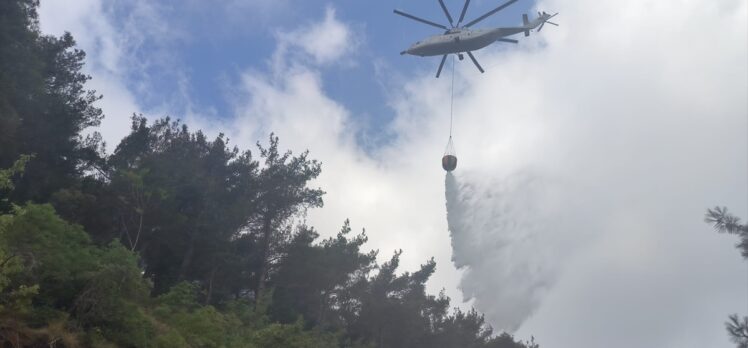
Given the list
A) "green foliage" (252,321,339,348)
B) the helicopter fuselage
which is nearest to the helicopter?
the helicopter fuselage

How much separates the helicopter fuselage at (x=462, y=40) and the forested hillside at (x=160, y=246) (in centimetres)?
1436

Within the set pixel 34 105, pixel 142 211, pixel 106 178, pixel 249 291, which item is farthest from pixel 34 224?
pixel 249 291

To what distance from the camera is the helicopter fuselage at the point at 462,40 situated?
99.3 ft

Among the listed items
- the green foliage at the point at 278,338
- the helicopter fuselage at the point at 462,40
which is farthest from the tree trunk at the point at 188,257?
the helicopter fuselage at the point at 462,40

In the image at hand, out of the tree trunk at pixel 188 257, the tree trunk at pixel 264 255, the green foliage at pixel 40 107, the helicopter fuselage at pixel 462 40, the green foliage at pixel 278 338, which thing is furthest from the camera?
the tree trunk at pixel 264 255

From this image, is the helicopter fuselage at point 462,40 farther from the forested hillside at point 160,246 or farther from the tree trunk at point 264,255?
the tree trunk at point 264,255

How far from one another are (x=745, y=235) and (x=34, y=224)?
21.6 metres

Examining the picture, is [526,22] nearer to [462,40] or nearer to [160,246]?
[462,40]

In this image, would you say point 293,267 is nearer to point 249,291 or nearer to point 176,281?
point 249,291

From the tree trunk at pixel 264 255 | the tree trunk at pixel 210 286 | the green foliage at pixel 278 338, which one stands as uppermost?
the tree trunk at pixel 264 255

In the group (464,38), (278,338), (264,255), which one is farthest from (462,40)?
(264,255)

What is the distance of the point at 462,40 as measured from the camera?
99.6 feet

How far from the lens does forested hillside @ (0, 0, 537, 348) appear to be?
21422 millimetres

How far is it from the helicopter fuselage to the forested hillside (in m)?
14.4
